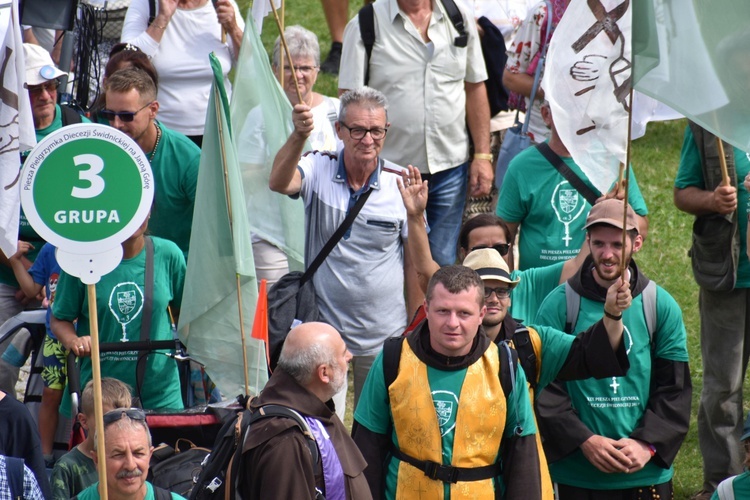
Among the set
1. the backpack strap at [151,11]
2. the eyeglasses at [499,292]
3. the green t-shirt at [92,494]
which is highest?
the backpack strap at [151,11]

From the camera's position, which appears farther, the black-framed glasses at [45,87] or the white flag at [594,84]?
the black-framed glasses at [45,87]

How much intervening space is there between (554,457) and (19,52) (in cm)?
314

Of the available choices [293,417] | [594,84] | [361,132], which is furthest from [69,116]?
[293,417]

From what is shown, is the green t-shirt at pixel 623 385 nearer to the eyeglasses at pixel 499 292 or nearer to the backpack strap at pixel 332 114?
the eyeglasses at pixel 499 292

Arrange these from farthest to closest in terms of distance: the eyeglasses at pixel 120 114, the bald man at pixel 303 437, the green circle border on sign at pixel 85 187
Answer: the eyeglasses at pixel 120 114 → the green circle border on sign at pixel 85 187 → the bald man at pixel 303 437

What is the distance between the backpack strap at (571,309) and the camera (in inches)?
239

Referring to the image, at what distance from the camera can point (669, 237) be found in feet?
38.4

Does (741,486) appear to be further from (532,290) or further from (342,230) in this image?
(342,230)

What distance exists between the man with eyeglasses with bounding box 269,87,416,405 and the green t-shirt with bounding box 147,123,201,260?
856 millimetres

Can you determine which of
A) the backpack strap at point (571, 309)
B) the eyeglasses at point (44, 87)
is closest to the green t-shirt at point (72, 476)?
the backpack strap at point (571, 309)

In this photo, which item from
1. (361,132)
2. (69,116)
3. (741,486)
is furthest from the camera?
(69,116)

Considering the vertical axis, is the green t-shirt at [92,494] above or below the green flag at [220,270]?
below

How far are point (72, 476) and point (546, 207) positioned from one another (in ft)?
9.27

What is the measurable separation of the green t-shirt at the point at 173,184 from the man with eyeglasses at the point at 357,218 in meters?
0.86
